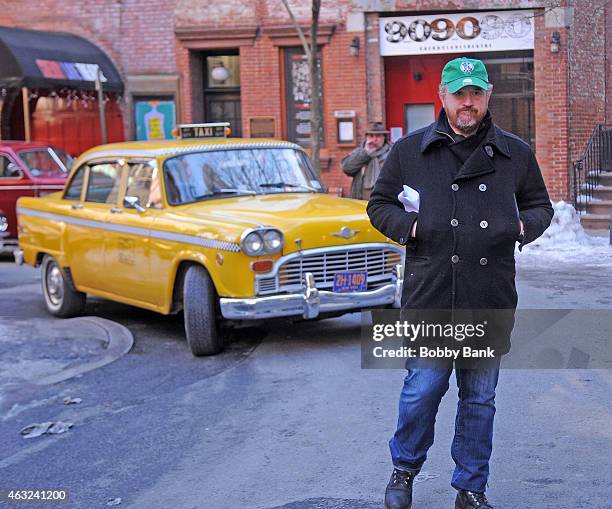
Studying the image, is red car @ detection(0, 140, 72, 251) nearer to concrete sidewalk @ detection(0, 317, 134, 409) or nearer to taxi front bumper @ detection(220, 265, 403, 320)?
concrete sidewalk @ detection(0, 317, 134, 409)

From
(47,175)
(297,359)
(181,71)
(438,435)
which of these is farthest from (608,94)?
(438,435)

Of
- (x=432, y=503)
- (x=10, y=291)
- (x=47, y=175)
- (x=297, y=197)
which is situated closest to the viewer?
(x=432, y=503)

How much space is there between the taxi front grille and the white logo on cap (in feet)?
14.1

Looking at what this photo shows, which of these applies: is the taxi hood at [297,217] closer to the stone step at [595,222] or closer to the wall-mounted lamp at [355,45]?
the stone step at [595,222]

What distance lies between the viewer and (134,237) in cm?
967

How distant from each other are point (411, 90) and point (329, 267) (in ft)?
A: 42.8

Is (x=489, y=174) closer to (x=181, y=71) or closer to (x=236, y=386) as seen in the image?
(x=236, y=386)

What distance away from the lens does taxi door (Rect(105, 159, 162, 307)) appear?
953 cm

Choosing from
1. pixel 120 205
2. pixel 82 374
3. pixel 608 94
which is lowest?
pixel 82 374

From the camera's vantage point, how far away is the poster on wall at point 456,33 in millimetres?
20250

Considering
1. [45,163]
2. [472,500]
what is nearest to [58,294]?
[45,163]

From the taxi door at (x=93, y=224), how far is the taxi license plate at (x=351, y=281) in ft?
8.20

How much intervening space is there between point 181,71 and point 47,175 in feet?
20.4

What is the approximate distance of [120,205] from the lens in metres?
10.1
